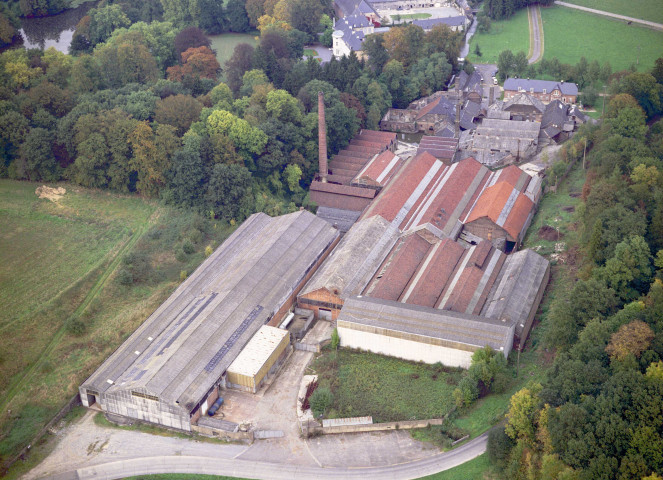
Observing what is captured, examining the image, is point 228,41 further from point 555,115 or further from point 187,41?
point 555,115

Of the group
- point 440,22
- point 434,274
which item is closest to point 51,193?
point 434,274

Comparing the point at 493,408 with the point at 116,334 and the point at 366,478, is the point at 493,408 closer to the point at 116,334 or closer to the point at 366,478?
the point at 366,478

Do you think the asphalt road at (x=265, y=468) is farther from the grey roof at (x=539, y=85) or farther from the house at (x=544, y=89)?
the grey roof at (x=539, y=85)

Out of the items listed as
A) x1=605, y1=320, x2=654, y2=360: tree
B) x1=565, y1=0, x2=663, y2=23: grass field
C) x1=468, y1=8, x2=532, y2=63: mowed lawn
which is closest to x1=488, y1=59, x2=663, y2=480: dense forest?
x1=605, y1=320, x2=654, y2=360: tree

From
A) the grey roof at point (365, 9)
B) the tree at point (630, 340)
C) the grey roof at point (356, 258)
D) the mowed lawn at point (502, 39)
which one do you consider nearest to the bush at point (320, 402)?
the grey roof at point (356, 258)

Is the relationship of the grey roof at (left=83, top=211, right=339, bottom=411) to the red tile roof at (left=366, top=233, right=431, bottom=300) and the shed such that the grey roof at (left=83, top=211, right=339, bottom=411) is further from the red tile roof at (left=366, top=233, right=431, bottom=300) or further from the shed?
the red tile roof at (left=366, top=233, right=431, bottom=300)

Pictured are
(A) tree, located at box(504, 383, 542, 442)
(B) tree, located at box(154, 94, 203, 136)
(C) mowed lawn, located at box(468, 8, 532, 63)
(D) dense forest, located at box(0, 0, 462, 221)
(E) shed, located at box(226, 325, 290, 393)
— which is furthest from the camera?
(C) mowed lawn, located at box(468, 8, 532, 63)

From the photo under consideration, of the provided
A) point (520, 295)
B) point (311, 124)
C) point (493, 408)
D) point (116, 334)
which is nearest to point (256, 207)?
point (311, 124)
